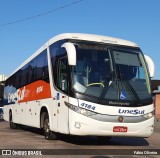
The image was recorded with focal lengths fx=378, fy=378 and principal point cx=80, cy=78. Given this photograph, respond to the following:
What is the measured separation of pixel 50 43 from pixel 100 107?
3.76 m

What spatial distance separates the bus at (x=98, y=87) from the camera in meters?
10.9

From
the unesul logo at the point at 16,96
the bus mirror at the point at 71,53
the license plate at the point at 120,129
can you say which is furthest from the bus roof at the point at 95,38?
the unesul logo at the point at 16,96

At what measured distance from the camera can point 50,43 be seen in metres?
13.5

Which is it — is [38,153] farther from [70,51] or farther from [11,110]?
[11,110]

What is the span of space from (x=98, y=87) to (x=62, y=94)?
1280mm

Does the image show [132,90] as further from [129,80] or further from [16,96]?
[16,96]

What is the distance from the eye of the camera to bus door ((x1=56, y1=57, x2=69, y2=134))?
11344mm

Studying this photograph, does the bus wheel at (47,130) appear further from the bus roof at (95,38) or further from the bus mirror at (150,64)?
the bus mirror at (150,64)

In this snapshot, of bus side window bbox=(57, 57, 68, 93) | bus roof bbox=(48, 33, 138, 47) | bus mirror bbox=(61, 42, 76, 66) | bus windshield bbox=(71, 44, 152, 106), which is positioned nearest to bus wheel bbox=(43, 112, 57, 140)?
bus side window bbox=(57, 57, 68, 93)

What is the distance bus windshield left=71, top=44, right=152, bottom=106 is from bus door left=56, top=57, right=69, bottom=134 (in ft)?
1.74

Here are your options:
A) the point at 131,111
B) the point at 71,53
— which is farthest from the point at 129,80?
the point at 71,53

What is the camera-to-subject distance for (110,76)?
37.0 feet

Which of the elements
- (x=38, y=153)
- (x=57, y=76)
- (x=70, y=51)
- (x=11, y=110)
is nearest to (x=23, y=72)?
(x=11, y=110)

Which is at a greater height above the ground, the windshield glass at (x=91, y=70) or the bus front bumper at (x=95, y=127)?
the windshield glass at (x=91, y=70)
